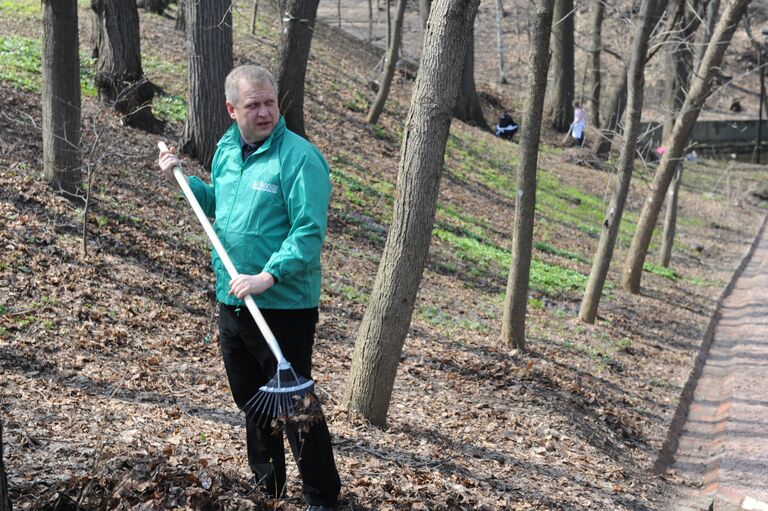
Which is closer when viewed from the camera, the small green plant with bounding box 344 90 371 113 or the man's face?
the man's face

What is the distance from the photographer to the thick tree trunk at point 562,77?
27.8 meters

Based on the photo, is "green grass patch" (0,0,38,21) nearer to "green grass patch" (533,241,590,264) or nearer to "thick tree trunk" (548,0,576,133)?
"green grass patch" (533,241,590,264)

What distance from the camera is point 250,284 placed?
3729 mm

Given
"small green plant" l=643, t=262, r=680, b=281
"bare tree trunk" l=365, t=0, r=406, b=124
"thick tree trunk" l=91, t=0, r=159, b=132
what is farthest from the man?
"small green plant" l=643, t=262, r=680, b=281

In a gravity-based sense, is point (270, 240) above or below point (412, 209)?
below

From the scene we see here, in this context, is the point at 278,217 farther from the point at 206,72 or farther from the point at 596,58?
the point at 596,58


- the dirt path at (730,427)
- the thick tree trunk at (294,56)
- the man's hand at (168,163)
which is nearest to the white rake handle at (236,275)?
the man's hand at (168,163)

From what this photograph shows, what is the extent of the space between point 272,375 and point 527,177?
5.63 meters

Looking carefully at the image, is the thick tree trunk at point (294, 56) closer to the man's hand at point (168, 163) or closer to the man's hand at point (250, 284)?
the man's hand at point (168, 163)

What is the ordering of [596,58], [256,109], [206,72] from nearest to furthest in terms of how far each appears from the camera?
1. [256,109]
2. [206,72]
3. [596,58]

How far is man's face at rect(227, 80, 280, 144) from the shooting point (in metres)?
3.92

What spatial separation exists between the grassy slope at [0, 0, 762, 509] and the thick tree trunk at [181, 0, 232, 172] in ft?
1.77

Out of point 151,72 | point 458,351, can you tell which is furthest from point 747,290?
point 151,72

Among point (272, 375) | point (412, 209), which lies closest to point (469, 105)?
point (412, 209)
